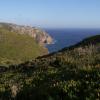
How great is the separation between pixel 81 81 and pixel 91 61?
947cm

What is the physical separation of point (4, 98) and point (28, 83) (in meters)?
2.86

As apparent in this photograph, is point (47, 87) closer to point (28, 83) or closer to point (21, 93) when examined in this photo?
point (21, 93)

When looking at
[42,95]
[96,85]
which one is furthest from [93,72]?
[42,95]

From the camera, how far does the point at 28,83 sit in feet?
48.4

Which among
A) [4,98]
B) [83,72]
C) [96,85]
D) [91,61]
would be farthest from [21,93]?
[91,61]

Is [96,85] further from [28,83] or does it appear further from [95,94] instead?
[28,83]

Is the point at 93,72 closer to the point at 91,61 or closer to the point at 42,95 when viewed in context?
the point at 42,95

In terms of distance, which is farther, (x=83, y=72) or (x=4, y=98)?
(x=83, y=72)

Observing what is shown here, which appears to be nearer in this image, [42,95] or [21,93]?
[42,95]

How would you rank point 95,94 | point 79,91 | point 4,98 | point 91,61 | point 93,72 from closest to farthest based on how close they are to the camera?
1. point 95,94
2. point 79,91
3. point 4,98
4. point 93,72
5. point 91,61

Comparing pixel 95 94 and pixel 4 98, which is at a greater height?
pixel 95 94

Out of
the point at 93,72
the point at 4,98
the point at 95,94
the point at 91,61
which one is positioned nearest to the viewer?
the point at 95,94

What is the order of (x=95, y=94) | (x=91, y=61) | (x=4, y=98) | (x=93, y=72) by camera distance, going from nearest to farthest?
(x=95, y=94)
(x=4, y=98)
(x=93, y=72)
(x=91, y=61)

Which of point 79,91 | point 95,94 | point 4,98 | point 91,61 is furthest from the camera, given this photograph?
point 91,61
